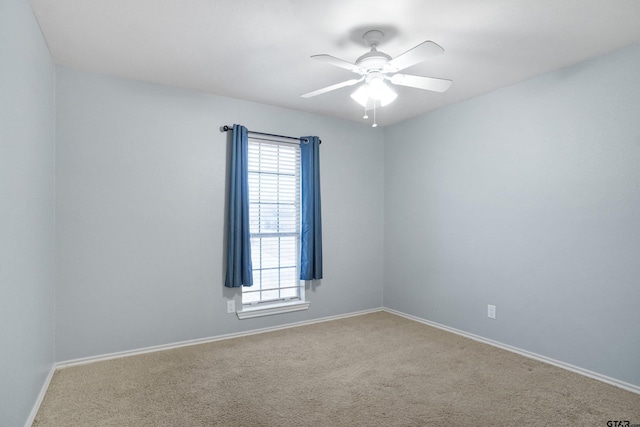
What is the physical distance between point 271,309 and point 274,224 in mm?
916

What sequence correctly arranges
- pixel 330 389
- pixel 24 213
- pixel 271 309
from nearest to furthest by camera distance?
1. pixel 24 213
2. pixel 330 389
3. pixel 271 309

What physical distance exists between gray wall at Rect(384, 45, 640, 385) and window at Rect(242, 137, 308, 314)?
140 centimetres

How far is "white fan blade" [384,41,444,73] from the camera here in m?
2.03

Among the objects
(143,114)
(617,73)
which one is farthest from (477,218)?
(143,114)

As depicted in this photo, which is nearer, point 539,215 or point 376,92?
point 376,92

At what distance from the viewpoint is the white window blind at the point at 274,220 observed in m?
3.87

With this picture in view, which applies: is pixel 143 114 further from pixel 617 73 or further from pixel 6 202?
pixel 617 73

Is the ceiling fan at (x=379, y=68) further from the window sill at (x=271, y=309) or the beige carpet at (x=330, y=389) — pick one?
the window sill at (x=271, y=309)

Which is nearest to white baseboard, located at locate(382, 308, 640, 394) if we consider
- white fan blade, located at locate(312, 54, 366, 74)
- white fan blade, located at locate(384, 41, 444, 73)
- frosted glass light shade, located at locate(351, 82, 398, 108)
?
frosted glass light shade, located at locate(351, 82, 398, 108)

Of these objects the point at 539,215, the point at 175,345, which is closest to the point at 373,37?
the point at 539,215

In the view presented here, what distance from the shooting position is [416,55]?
A: 85.0 inches

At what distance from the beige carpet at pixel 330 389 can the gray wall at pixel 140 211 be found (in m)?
0.30

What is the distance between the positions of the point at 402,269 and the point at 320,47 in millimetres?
2860

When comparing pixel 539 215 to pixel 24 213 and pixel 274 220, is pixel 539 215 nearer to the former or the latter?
pixel 274 220
